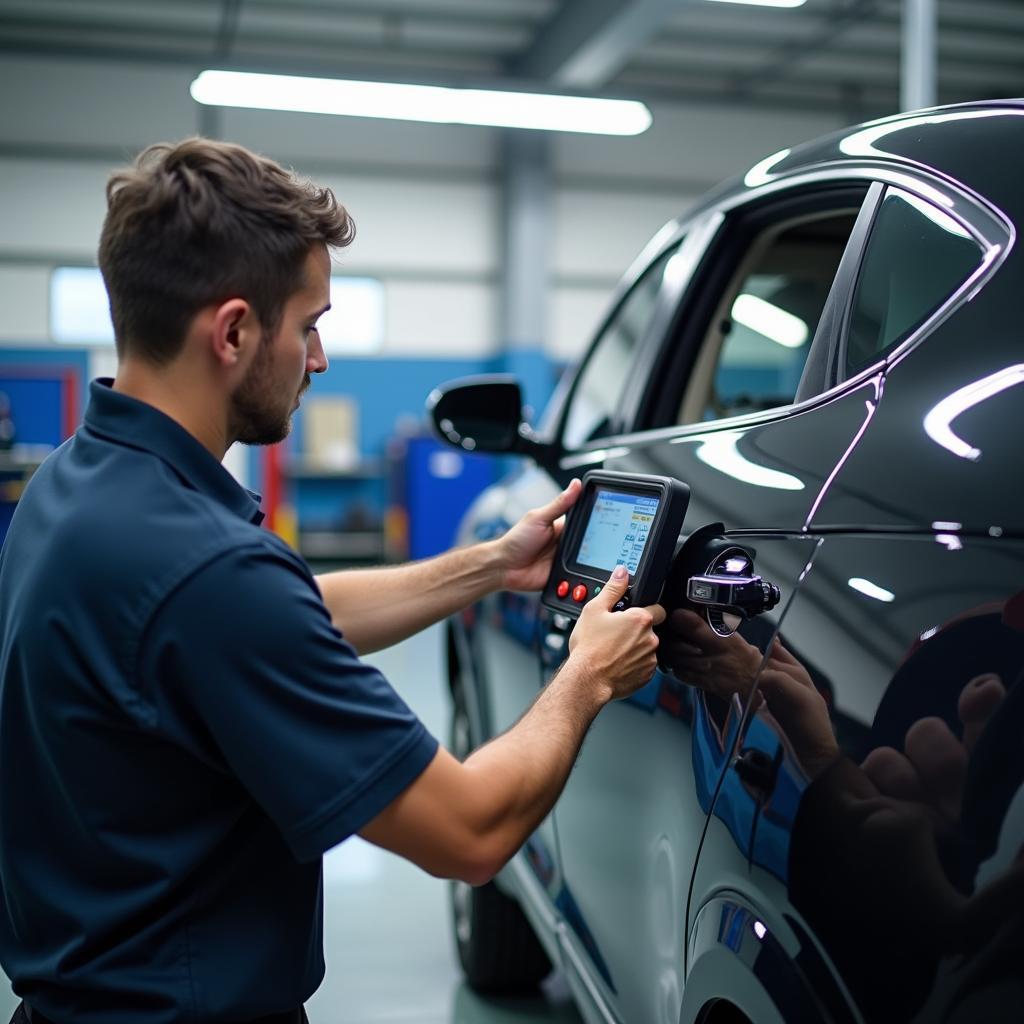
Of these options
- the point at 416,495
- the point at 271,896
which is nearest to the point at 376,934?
the point at 271,896

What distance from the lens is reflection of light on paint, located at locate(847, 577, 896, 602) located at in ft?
3.00

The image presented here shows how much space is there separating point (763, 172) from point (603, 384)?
91cm

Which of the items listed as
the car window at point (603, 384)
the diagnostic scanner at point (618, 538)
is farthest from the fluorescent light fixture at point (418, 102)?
the diagnostic scanner at point (618, 538)

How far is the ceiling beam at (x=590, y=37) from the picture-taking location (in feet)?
27.1

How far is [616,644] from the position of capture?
1295mm

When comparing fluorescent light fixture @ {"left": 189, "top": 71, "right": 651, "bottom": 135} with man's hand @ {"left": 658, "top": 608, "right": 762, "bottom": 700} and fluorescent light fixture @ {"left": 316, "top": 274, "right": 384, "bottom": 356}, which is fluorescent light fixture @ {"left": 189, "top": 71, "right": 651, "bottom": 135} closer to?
fluorescent light fixture @ {"left": 316, "top": 274, "right": 384, "bottom": 356}

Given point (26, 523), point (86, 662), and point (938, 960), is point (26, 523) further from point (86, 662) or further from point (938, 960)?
point (938, 960)

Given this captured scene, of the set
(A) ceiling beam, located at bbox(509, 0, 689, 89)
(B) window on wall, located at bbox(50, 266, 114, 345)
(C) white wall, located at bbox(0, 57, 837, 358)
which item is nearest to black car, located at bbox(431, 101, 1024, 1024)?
(A) ceiling beam, located at bbox(509, 0, 689, 89)

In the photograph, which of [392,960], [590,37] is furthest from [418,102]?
[392,960]

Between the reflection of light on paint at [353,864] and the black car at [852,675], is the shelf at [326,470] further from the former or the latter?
the black car at [852,675]

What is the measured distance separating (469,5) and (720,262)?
352 inches

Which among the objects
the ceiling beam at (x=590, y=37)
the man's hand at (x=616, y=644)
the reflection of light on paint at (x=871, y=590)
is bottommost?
the man's hand at (x=616, y=644)

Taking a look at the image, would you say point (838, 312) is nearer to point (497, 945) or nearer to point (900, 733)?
point (900, 733)

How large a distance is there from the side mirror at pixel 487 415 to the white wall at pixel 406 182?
30.8 ft
